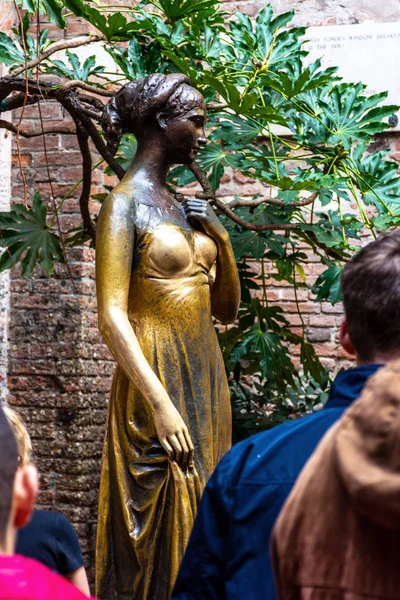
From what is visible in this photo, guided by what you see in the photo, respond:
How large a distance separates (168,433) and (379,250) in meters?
1.49

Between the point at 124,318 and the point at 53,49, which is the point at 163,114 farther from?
the point at 53,49

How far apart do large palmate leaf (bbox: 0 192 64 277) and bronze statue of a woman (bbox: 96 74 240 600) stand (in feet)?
4.15

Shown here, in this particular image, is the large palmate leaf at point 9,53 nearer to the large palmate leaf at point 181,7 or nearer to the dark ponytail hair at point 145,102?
the large palmate leaf at point 181,7

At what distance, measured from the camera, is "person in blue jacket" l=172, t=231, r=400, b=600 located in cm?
168

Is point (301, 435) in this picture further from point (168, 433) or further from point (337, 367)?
point (337, 367)

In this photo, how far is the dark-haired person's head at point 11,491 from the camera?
52.6 inches

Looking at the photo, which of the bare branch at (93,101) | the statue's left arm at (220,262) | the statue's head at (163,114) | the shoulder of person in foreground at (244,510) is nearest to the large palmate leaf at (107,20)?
the bare branch at (93,101)

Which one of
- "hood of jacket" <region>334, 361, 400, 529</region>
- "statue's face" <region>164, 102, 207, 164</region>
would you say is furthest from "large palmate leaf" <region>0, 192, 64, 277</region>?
"hood of jacket" <region>334, 361, 400, 529</region>

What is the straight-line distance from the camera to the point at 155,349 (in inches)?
Result: 128

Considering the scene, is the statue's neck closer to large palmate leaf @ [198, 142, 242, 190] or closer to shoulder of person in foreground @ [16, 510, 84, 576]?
large palmate leaf @ [198, 142, 242, 190]

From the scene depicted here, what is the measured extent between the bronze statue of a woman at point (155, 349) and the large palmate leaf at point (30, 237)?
4.15 ft

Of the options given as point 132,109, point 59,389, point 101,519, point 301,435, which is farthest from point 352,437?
point 59,389

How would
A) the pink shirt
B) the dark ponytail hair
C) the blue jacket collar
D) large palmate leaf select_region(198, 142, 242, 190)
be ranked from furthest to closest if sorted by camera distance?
large palmate leaf select_region(198, 142, 242, 190) < the dark ponytail hair < the blue jacket collar < the pink shirt

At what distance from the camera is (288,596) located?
4.25 feet
